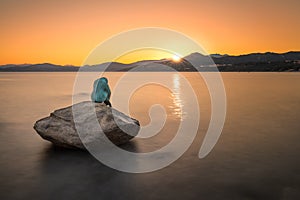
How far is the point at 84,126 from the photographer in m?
10.2

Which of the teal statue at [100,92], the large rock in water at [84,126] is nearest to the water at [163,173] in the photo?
the large rock in water at [84,126]

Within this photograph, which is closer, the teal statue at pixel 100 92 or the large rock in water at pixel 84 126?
the large rock in water at pixel 84 126

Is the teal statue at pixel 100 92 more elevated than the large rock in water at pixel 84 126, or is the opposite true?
the teal statue at pixel 100 92

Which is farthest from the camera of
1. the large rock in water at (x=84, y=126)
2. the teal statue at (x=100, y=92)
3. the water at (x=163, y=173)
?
the teal statue at (x=100, y=92)

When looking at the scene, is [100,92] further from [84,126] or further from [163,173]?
[163,173]

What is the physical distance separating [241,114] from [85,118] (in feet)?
49.7

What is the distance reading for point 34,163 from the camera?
30.6 ft

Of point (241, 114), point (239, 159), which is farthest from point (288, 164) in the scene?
point (241, 114)

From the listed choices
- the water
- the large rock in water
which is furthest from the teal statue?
the water

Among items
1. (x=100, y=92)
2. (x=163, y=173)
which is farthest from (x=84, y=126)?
(x=163, y=173)

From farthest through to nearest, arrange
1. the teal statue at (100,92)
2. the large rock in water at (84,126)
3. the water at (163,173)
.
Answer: the teal statue at (100,92) → the large rock in water at (84,126) → the water at (163,173)

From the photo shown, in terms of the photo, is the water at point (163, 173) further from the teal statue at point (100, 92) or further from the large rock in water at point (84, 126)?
the teal statue at point (100, 92)

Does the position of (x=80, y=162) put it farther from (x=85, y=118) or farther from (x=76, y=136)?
(x=85, y=118)

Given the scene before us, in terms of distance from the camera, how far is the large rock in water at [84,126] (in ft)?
33.1
